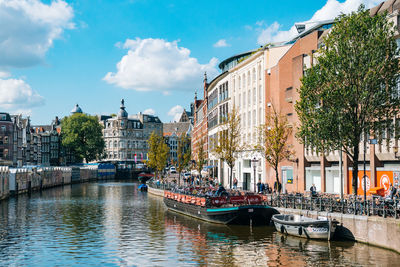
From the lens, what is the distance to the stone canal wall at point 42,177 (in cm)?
7444

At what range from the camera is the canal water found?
2753 cm

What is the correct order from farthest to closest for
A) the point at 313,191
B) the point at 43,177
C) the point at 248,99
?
the point at 43,177 < the point at 248,99 < the point at 313,191

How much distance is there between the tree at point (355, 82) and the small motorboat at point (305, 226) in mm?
4465

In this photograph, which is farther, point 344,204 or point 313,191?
point 313,191

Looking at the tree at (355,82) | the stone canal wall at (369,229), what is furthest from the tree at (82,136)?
the stone canal wall at (369,229)

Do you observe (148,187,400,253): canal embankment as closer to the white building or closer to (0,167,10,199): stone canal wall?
the white building

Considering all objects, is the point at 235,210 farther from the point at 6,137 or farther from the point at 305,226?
the point at 6,137

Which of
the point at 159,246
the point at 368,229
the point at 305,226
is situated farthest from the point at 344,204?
the point at 159,246

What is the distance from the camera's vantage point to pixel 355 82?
118 feet

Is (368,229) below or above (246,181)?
below

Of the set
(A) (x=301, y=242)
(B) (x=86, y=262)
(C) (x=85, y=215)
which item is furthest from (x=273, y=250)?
(C) (x=85, y=215)

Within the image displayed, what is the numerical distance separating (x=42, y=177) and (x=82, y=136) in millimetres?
66127

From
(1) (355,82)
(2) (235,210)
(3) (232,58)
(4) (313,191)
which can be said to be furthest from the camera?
(3) (232,58)

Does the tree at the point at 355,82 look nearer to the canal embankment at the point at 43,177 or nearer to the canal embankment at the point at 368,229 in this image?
the canal embankment at the point at 368,229
